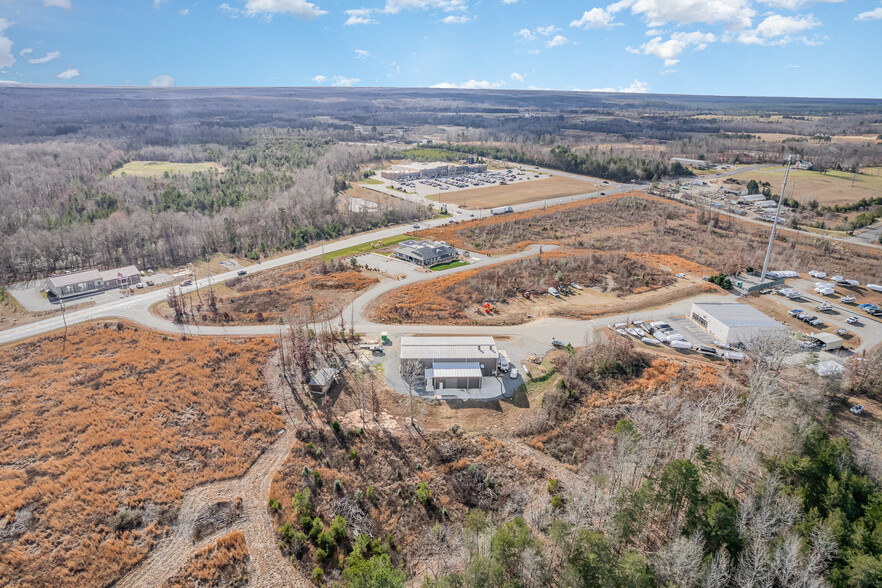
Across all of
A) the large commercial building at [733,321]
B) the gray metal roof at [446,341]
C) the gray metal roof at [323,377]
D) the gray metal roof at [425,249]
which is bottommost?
the gray metal roof at [323,377]

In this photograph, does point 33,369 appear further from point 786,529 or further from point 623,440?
point 786,529

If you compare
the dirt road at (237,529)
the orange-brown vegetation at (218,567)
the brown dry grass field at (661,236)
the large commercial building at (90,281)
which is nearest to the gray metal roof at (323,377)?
the dirt road at (237,529)

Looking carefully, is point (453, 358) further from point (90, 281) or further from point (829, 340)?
point (90, 281)

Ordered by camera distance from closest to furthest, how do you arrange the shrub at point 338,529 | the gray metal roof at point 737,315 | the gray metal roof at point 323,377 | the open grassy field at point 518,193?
the shrub at point 338,529 < the gray metal roof at point 323,377 < the gray metal roof at point 737,315 < the open grassy field at point 518,193

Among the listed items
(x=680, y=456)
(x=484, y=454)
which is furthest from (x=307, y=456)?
(x=680, y=456)

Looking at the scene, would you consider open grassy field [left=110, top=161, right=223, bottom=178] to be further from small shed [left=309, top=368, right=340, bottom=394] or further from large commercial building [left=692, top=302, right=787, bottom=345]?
large commercial building [left=692, top=302, right=787, bottom=345]

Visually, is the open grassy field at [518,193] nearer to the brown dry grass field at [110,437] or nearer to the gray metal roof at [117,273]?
the gray metal roof at [117,273]
